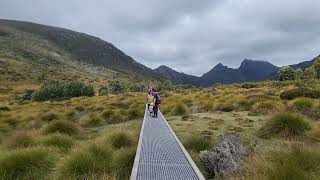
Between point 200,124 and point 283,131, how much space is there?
5.93m

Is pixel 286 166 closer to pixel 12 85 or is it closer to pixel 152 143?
pixel 152 143

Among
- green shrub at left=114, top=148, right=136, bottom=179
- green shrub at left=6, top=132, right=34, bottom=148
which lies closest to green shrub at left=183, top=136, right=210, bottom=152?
green shrub at left=114, top=148, right=136, bottom=179

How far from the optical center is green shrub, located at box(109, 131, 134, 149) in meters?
13.7

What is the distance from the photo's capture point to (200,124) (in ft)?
66.8

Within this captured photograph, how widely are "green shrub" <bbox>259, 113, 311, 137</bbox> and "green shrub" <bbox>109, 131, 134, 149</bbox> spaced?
4667 mm

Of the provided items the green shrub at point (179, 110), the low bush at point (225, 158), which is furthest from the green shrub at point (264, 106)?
the low bush at point (225, 158)

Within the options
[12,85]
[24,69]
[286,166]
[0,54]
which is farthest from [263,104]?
[0,54]

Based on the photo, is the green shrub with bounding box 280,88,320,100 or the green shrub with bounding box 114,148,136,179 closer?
the green shrub with bounding box 114,148,136,179

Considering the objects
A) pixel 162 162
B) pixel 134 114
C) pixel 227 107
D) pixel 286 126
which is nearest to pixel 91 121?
pixel 134 114

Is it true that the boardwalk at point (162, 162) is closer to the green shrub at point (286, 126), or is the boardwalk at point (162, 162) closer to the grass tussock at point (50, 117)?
the green shrub at point (286, 126)

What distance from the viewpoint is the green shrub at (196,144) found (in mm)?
13305

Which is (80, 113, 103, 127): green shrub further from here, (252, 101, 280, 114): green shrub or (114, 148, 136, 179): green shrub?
(114, 148, 136, 179): green shrub

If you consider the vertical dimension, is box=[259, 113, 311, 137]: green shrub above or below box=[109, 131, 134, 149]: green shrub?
above

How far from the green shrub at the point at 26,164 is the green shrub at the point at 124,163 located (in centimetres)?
165
